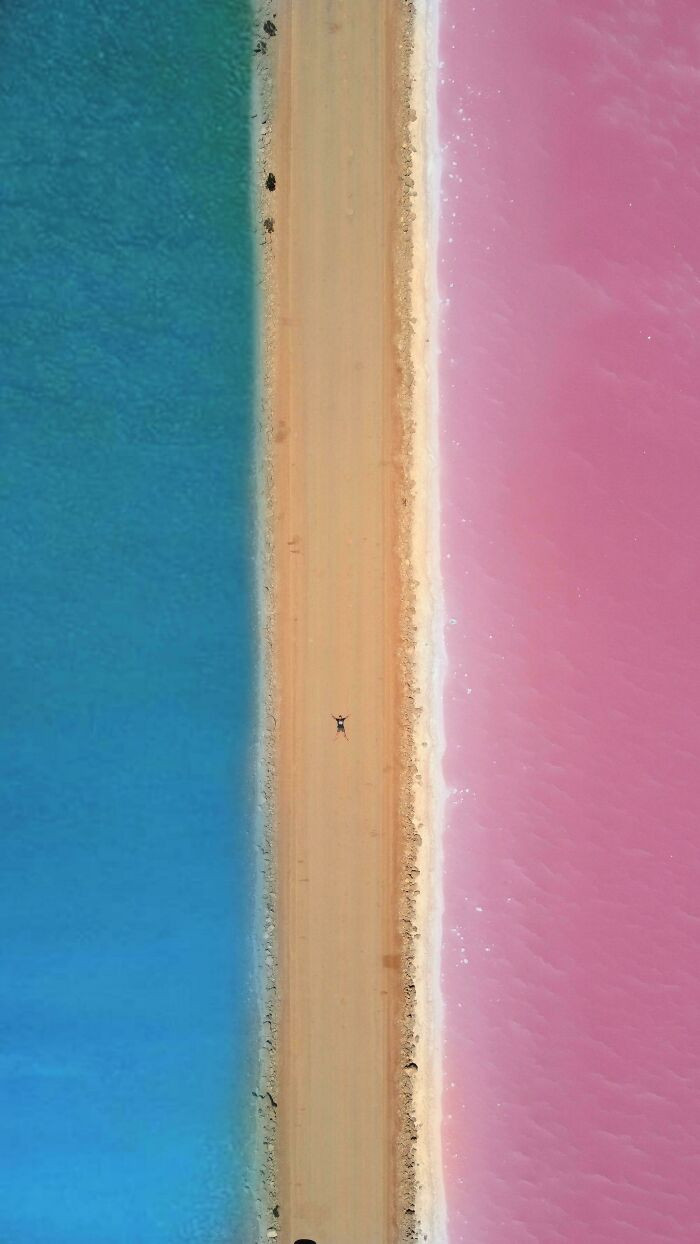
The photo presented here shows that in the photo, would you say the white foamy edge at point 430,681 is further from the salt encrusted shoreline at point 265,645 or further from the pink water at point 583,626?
the salt encrusted shoreline at point 265,645

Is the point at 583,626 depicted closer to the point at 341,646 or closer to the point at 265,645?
the point at 341,646

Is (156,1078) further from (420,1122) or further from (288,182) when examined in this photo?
(288,182)

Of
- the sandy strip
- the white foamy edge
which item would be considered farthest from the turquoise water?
the white foamy edge

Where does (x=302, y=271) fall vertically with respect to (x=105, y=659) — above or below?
above

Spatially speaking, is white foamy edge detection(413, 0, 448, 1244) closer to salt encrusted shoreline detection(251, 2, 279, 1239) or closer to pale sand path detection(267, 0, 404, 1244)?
pale sand path detection(267, 0, 404, 1244)

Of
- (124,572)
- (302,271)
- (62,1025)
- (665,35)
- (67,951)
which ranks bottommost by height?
(62,1025)

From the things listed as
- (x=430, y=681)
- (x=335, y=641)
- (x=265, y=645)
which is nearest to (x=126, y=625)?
(x=265, y=645)

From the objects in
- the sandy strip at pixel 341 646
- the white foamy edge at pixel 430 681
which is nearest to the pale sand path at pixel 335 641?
the sandy strip at pixel 341 646

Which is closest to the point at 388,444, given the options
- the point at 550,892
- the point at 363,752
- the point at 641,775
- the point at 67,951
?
the point at 363,752
